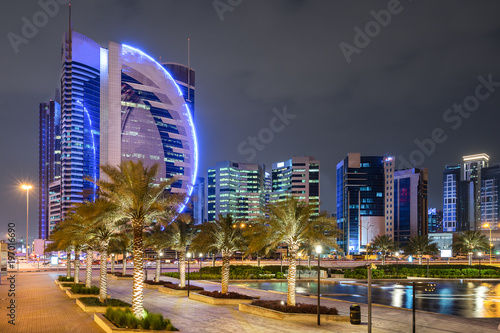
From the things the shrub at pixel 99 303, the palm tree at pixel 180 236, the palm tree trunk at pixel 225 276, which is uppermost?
the palm tree at pixel 180 236

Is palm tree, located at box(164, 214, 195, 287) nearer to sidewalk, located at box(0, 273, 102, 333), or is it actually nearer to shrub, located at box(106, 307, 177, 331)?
sidewalk, located at box(0, 273, 102, 333)

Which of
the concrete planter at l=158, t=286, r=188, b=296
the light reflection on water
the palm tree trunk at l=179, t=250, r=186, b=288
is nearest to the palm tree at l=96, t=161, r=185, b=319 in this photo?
the concrete planter at l=158, t=286, r=188, b=296

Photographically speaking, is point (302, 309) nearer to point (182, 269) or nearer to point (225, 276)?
point (225, 276)

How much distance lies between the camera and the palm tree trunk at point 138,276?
70.4 ft

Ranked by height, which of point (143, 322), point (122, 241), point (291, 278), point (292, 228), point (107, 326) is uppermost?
point (292, 228)

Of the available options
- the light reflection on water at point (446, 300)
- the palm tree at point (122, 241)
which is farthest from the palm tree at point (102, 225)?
the light reflection on water at point (446, 300)

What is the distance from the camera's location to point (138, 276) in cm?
2228

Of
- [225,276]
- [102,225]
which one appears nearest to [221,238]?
[225,276]

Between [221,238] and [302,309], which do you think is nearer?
[302,309]

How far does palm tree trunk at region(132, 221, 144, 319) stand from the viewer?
21.5 metres

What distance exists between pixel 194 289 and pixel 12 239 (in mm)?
14696

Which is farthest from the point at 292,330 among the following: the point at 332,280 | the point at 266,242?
the point at 332,280

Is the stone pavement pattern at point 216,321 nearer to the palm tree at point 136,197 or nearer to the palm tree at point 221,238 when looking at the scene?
the palm tree at point 136,197

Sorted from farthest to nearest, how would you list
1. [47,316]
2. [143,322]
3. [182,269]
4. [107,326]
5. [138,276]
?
[182,269] → [47,316] → [138,276] → [107,326] → [143,322]
